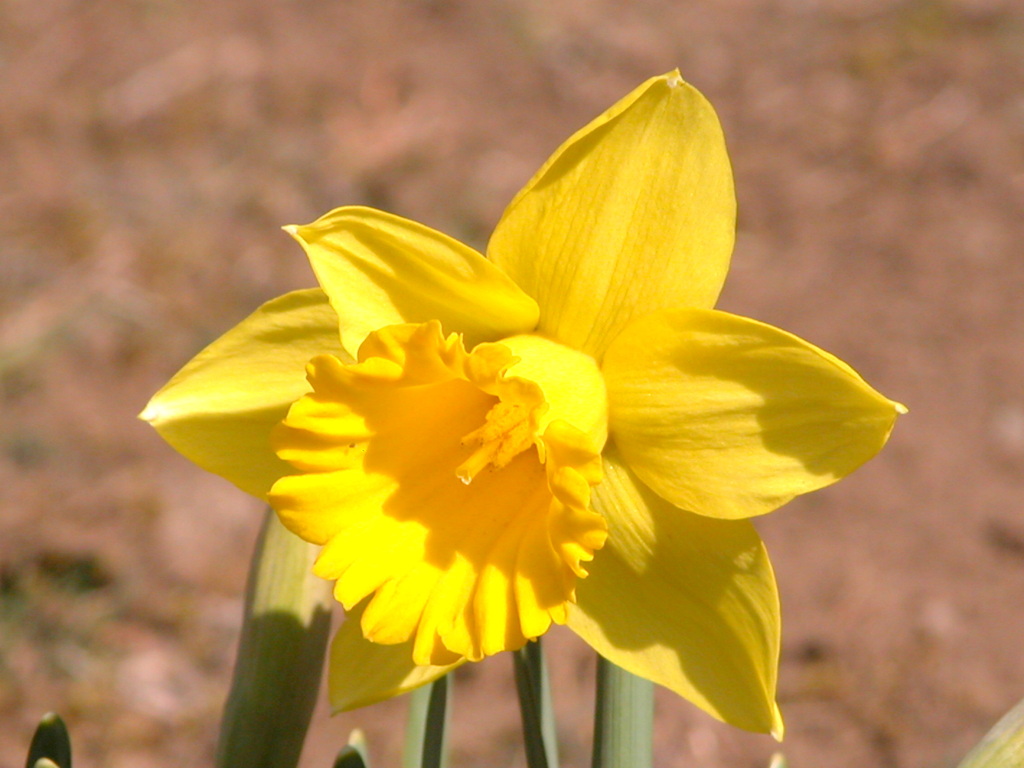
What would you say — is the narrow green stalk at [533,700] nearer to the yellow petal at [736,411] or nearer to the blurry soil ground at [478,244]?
the yellow petal at [736,411]

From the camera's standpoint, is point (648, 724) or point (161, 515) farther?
point (161, 515)

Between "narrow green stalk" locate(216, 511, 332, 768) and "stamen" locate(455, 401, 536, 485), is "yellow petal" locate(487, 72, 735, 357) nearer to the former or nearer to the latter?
"stamen" locate(455, 401, 536, 485)

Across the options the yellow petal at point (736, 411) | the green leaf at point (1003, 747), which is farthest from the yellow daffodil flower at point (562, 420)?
the green leaf at point (1003, 747)

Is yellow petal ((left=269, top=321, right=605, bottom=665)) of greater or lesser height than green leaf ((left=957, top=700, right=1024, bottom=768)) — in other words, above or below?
above

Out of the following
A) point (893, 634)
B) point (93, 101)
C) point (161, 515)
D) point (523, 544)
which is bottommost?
point (893, 634)

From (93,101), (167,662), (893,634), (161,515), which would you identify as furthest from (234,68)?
(893,634)

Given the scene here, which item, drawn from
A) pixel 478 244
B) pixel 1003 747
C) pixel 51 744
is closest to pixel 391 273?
pixel 51 744

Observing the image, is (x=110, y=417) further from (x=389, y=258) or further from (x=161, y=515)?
(x=389, y=258)

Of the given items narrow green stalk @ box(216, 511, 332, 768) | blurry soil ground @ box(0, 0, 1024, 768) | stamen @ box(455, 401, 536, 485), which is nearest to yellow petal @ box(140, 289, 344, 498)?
narrow green stalk @ box(216, 511, 332, 768)
